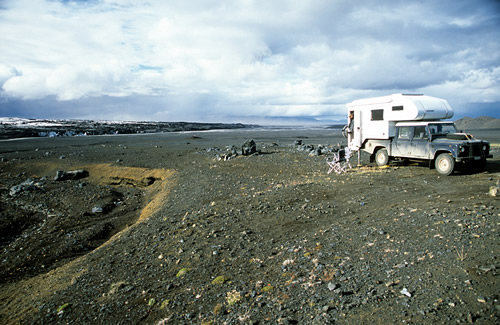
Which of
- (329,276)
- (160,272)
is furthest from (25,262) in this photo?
(329,276)

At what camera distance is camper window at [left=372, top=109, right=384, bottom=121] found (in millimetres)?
16166

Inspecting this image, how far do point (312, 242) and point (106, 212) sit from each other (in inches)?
461

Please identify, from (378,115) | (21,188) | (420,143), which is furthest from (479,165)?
(21,188)

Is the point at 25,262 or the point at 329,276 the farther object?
the point at 25,262

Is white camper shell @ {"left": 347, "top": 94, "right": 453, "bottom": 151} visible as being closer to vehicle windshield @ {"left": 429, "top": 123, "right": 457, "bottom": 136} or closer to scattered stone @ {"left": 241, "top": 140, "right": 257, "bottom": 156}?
vehicle windshield @ {"left": 429, "top": 123, "right": 457, "bottom": 136}

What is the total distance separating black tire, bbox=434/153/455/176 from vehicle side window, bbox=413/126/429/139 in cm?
117

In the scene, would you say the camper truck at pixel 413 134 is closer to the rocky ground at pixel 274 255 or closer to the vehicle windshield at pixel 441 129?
the vehicle windshield at pixel 441 129

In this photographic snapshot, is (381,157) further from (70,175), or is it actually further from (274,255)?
(70,175)

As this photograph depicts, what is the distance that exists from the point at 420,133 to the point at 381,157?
8.32 feet

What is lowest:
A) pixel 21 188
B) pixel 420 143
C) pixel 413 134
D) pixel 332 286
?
pixel 21 188

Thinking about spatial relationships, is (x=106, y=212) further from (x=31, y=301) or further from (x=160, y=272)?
(x=160, y=272)

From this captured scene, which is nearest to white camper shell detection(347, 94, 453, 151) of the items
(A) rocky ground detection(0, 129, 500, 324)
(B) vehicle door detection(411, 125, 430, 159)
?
(B) vehicle door detection(411, 125, 430, 159)

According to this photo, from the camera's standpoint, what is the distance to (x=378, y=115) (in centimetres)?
1634

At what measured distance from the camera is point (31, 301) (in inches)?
284
